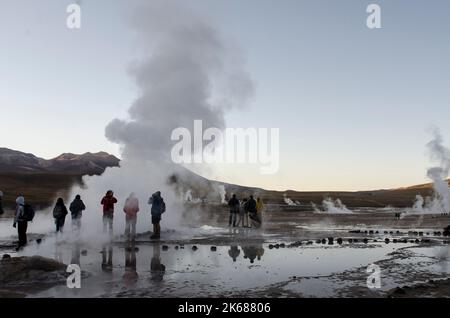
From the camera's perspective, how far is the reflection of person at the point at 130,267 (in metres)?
11.7

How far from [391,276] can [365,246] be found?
8080 mm

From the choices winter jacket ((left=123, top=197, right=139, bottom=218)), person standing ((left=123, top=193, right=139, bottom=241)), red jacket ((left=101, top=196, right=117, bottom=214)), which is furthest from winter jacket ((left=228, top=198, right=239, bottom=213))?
red jacket ((left=101, top=196, right=117, bottom=214))

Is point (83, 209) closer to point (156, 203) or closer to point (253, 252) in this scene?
point (156, 203)

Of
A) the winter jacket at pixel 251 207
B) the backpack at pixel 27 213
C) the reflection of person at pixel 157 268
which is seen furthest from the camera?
the winter jacket at pixel 251 207

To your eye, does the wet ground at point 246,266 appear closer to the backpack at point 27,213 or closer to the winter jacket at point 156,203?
the backpack at point 27,213

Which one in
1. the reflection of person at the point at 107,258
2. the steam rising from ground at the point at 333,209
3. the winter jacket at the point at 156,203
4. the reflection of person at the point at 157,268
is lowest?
the reflection of person at the point at 157,268

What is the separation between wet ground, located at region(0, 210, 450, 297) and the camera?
34.9 feet

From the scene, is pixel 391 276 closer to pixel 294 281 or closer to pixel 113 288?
pixel 294 281

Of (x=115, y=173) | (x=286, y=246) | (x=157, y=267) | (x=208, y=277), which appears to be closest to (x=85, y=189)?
(x=115, y=173)

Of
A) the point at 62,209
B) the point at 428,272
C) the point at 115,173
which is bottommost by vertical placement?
the point at 428,272

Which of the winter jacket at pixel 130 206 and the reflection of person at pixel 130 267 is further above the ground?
the winter jacket at pixel 130 206

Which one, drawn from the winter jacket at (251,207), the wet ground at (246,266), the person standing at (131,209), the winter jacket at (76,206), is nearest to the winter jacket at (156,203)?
the person standing at (131,209)

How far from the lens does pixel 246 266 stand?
14.3 metres

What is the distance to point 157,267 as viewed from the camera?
13.9 metres
